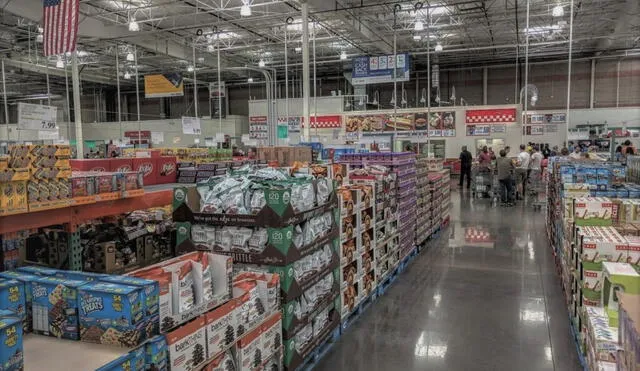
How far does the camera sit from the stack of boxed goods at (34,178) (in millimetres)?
2572

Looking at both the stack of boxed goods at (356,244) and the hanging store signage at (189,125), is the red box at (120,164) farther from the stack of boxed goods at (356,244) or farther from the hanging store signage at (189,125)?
the hanging store signage at (189,125)

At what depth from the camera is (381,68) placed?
14.0 m

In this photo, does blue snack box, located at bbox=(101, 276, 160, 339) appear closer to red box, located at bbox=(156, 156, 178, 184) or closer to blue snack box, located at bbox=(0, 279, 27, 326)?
blue snack box, located at bbox=(0, 279, 27, 326)

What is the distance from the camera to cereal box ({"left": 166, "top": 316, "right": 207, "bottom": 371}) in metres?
2.44

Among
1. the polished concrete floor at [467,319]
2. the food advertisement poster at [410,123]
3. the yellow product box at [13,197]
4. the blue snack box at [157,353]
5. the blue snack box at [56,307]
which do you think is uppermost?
the food advertisement poster at [410,123]

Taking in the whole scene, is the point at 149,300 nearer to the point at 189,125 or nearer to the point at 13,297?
the point at 13,297

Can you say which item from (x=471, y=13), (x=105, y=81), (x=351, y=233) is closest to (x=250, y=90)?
(x=105, y=81)

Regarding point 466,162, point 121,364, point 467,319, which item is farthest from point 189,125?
point 121,364

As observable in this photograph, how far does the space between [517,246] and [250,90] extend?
75.7 feet

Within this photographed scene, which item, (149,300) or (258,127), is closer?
(149,300)

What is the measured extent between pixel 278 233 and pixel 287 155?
6.13 metres

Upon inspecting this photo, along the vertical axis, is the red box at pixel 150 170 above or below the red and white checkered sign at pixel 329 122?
below

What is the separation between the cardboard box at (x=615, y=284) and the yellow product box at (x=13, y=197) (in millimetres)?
3340

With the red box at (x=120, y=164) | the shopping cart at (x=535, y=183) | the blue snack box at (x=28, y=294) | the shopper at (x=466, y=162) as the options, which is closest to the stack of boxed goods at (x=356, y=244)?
the red box at (x=120, y=164)
